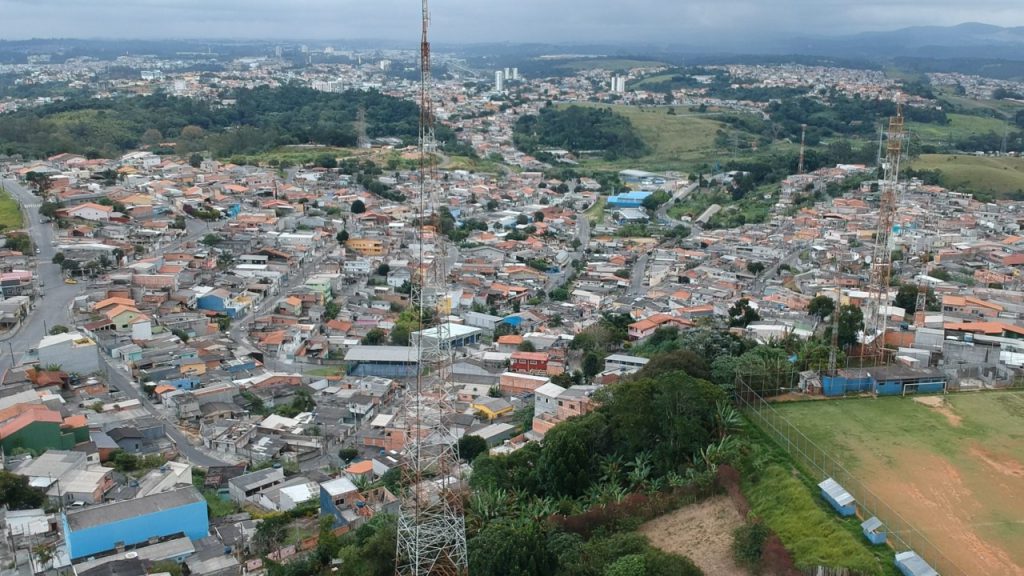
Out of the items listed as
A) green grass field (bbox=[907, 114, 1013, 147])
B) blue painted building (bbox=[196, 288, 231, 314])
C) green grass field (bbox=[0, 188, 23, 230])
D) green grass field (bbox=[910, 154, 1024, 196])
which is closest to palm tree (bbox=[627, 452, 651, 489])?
blue painted building (bbox=[196, 288, 231, 314])

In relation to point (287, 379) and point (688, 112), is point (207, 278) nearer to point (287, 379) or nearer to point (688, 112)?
point (287, 379)

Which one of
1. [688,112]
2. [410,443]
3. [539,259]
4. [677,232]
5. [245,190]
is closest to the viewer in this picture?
[410,443]

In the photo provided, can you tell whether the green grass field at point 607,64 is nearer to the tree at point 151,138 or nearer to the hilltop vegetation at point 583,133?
the hilltop vegetation at point 583,133

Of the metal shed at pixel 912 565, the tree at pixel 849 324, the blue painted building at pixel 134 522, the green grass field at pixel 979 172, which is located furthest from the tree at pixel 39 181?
the green grass field at pixel 979 172

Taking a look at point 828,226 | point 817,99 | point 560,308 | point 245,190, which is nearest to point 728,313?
point 560,308

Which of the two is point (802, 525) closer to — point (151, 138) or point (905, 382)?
point (905, 382)

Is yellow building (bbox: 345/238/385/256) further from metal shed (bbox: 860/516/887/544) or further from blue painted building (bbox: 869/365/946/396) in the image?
metal shed (bbox: 860/516/887/544)
